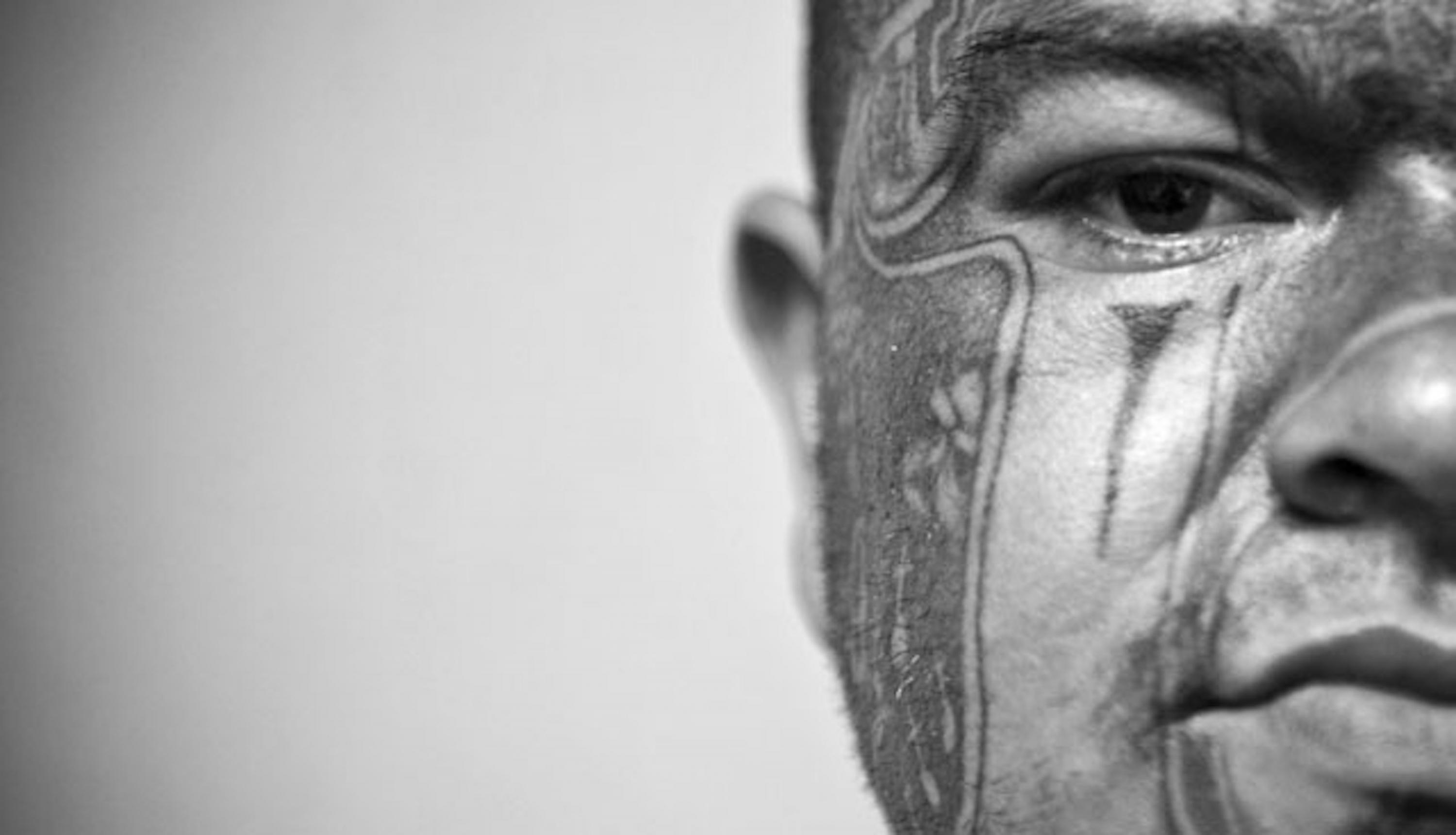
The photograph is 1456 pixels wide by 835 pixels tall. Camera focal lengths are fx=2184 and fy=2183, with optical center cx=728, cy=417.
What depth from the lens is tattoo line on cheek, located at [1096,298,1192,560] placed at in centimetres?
118

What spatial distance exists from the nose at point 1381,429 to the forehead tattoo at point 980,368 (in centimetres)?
6

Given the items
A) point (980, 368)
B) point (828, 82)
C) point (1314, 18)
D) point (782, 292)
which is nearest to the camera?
point (1314, 18)

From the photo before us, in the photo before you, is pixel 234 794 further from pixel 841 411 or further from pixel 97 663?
pixel 841 411

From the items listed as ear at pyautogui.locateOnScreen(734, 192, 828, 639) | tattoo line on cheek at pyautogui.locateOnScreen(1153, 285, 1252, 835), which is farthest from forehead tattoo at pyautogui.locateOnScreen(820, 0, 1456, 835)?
ear at pyautogui.locateOnScreen(734, 192, 828, 639)

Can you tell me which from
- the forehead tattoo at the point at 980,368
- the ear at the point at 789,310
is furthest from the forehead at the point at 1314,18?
the ear at the point at 789,310

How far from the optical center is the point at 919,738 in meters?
1.28

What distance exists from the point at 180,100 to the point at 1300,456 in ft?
5.89

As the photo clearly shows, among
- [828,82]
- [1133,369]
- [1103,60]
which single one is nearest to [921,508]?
[1133,369]

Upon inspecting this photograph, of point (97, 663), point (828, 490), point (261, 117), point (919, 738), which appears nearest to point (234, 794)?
point (97, 663)

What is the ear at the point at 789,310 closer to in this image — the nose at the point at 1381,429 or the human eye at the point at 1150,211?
the human eye at the point at 1150,211

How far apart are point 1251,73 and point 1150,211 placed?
11 centimetres

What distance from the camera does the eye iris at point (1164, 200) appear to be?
122cm

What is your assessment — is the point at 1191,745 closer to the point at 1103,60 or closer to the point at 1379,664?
the point at 1379,664

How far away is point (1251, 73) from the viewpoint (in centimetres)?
118
